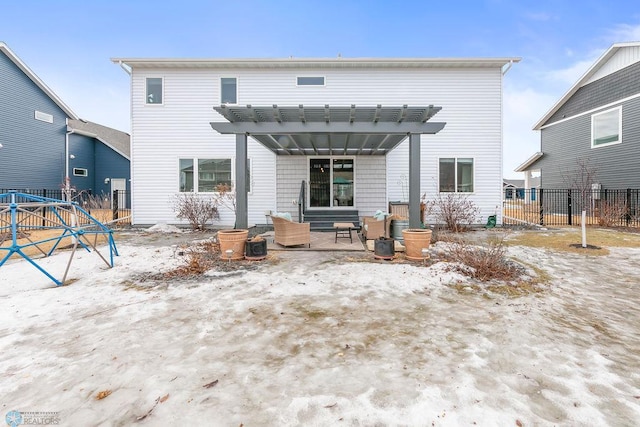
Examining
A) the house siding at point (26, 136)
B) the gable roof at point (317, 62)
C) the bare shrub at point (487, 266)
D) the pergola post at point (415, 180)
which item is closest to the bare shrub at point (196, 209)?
the gable roof at point (317, 62)

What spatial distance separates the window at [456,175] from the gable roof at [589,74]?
29.1ft

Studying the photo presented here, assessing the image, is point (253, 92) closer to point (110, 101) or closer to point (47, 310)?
point (47, 310)

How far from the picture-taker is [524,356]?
8.05 ft

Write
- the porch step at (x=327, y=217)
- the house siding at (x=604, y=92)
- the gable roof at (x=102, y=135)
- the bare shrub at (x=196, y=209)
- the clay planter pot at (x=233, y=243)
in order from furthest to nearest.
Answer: the gable roof at (x=102, y=135) < the house siding at (x=604, y=92) < the bare shrub at (x=196, y=209) < the porch step at (x=327, y=217) < the clay planter pot at (x=233, y=243)

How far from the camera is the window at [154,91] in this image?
413 inches

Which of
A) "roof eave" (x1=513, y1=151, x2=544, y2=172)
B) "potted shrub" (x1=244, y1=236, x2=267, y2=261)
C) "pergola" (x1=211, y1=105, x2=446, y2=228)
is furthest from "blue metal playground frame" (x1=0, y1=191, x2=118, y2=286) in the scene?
"roof eave" (x1=513, y1=151, x2=544, y2=172)

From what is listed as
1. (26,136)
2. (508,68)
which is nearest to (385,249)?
(508,68)

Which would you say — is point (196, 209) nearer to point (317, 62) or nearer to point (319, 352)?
point (317, 62)

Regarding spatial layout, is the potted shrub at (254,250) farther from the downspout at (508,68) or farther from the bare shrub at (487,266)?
the downspout at (508,68)

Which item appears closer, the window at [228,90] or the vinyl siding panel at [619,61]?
the window at [228,90]

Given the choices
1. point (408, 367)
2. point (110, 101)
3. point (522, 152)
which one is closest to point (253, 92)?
point (408, 367)

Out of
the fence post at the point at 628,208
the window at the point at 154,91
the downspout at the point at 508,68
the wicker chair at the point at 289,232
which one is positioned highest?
the downspout at the point at 508,68

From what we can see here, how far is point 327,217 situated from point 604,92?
1439cm
